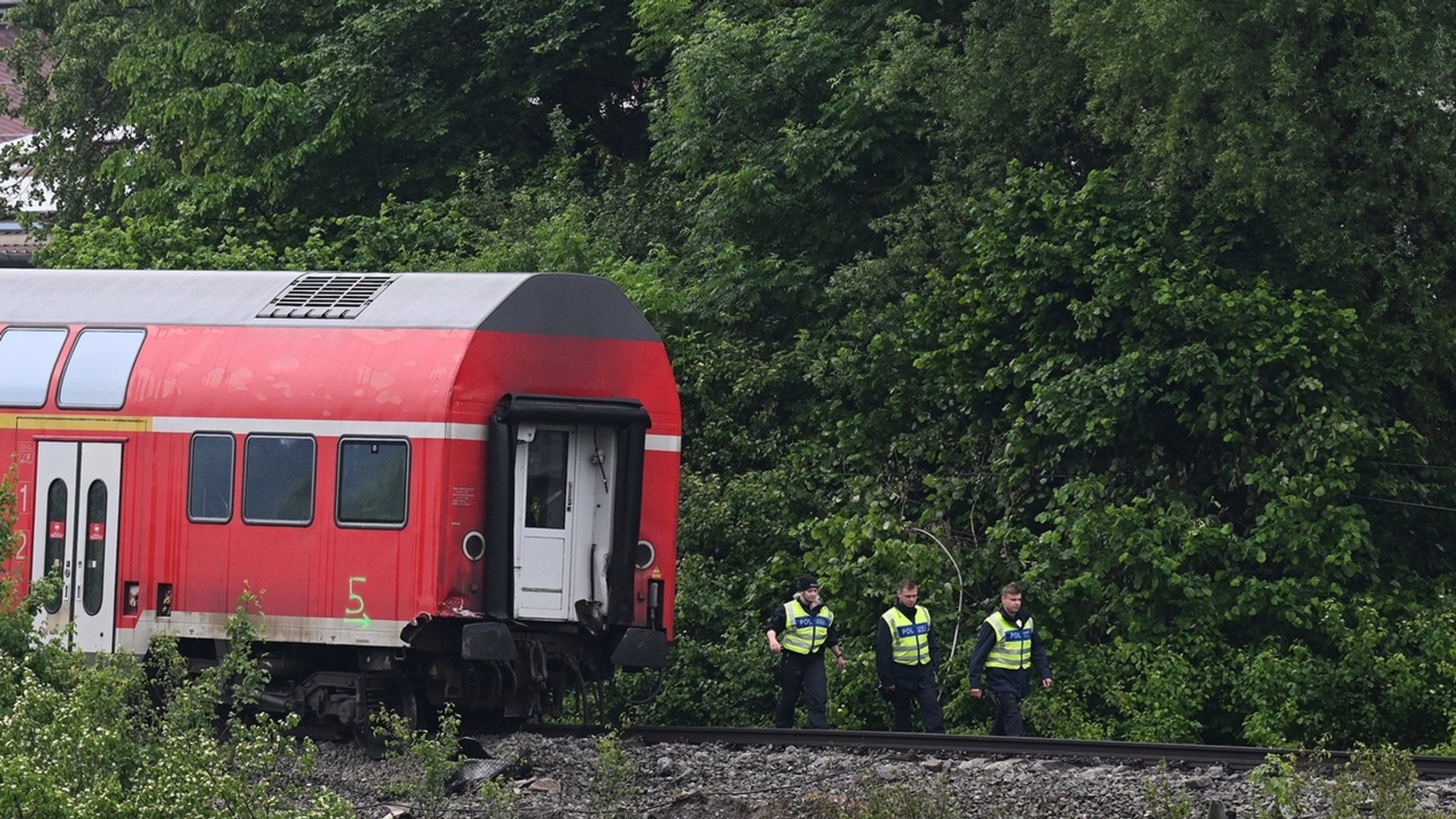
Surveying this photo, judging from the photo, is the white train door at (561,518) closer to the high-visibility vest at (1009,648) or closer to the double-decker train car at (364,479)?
the double-decker train car at (364,479)

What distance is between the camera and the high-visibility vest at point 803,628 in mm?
14016

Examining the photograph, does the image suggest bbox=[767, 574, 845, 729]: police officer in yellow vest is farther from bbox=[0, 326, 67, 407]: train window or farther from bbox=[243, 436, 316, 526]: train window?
bbox=[0, 326, 67, 407]: train window

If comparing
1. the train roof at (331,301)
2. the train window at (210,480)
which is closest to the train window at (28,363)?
the train roof at (331,301)

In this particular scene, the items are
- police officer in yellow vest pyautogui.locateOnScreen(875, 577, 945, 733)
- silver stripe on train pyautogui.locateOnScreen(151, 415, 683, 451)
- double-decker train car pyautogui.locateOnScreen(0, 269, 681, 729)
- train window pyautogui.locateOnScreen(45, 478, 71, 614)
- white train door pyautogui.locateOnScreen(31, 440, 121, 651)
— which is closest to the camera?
silver stripe on train pyautogui.locateOnScreen(151, 415, 683, 451)

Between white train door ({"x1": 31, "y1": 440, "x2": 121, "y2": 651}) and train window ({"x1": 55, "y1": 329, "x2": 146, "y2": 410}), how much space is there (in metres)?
0.29

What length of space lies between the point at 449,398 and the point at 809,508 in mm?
6859

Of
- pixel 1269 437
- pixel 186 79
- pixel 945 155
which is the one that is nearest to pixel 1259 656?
pixel 1269 437

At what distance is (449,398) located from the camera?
12.2m

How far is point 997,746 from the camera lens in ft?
41.0

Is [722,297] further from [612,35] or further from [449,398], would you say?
[449,398]

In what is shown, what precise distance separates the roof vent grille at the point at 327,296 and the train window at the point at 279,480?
0.92 m

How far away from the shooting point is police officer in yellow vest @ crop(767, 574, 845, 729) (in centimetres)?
1402


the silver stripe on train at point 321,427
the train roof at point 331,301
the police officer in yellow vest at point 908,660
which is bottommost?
the police officer in yellow vest at point 908,660

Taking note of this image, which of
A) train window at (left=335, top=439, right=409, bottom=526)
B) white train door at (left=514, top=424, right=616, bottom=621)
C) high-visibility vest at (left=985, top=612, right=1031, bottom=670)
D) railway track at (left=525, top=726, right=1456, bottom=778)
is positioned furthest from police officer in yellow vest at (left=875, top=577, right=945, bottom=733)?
train window at (left=335, top=439, right=409, bottom=526)
